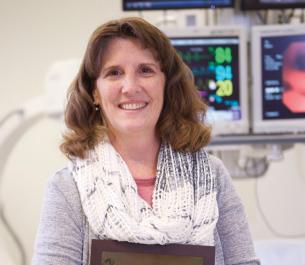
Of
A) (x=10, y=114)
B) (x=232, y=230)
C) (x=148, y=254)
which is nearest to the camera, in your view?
(x=148, y=254)

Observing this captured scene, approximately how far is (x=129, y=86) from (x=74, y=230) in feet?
1.08

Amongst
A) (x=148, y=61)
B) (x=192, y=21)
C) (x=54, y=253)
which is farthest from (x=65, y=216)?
(x=192, y=21)

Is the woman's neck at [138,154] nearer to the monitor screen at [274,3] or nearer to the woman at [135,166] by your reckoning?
the woman at [135,166]

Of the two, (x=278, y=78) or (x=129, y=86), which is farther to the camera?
(x=278, y=78)

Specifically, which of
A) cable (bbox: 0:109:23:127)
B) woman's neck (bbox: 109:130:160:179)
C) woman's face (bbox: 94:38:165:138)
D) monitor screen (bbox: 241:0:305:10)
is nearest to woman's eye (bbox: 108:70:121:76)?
woman's face (bbox: 94:38:165:138)

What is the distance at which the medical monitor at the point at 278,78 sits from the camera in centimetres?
200

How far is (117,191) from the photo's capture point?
41.1 inches

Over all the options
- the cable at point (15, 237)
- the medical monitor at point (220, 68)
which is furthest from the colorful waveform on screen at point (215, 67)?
the cable at point (15, 237)

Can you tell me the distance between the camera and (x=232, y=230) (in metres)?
1.12

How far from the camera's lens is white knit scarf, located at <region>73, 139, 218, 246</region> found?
99 centimetres

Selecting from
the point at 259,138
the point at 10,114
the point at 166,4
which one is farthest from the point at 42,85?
the point at 259,138

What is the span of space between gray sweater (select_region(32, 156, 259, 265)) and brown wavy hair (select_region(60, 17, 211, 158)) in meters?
0.10

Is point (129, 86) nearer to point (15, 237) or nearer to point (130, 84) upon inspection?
point (130, 84)

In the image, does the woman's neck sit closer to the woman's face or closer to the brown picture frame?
the woman's face
